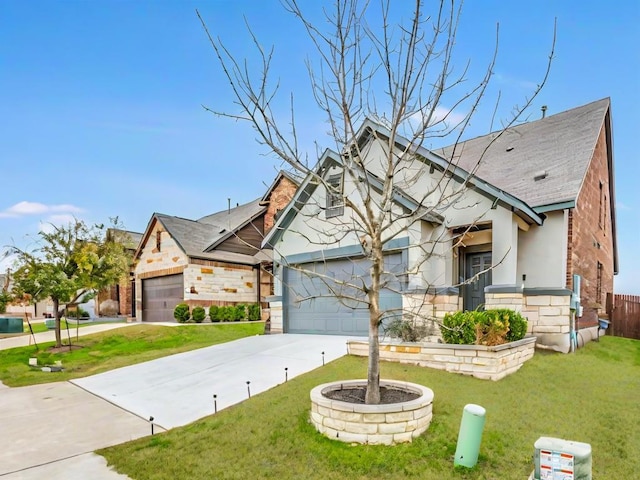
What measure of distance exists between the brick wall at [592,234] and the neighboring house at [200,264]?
477 inches

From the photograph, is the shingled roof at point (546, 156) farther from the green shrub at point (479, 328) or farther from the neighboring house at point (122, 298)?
the neighboring house at point (122, 298)

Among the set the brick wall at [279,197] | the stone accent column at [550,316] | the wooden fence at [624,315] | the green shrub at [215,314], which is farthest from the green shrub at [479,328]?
the green shrub at [215,314]

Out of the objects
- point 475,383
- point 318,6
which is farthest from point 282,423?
point 318,6

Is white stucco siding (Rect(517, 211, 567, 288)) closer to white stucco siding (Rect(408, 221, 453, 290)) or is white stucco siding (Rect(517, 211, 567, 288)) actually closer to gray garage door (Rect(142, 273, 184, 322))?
white stucco siding (Rect(408, 221, 453, 290))

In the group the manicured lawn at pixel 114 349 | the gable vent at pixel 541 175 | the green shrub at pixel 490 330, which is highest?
the gable vent at pixel 541 175

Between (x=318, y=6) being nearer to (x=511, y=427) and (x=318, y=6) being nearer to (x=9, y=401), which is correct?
(x=511, y=427)

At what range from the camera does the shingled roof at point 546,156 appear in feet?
34.6

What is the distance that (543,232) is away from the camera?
34.2ft

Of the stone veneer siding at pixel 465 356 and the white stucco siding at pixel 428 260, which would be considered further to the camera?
the white stucco siding at pixel 428 260

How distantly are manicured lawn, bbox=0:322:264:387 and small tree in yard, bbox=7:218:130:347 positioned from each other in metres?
1.44

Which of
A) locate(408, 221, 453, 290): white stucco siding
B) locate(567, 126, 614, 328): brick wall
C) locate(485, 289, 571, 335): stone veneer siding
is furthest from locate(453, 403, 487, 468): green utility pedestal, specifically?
locate(567, 126, 614, 328): brick wall

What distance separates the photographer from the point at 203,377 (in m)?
8.51

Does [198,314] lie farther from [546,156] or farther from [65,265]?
[546,156]

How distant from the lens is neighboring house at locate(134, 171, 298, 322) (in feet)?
65.1
